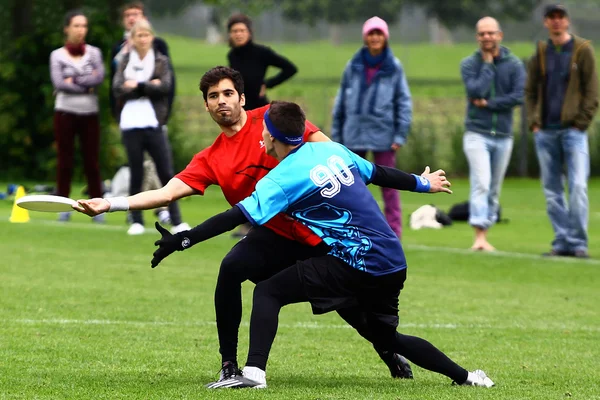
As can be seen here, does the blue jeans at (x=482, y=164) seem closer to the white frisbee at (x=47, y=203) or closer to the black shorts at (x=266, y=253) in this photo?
the black shorts at (x=266, y=253)

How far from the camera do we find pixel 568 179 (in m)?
12.8

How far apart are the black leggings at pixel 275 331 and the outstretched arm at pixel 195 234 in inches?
16.7

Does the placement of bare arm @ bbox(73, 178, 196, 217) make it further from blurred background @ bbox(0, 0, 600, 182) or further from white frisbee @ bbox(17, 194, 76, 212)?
blurred background @ bbox(0, 0, 600, 182)

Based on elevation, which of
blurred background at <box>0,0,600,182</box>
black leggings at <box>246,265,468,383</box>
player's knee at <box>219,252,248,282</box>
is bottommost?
blurred background at <box>0,0,600,182</box>

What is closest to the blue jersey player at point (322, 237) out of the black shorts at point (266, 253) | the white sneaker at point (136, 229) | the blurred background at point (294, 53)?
the black shorts at point (266, 253)

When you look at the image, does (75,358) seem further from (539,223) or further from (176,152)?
(176,152)

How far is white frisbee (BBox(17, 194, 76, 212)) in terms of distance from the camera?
6.40 meters

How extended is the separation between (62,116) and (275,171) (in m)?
8.89

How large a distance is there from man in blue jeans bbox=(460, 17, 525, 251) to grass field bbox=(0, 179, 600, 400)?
0.58 metres

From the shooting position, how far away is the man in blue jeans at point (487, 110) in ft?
42.7

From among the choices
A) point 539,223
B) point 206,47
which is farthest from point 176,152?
point 206,47

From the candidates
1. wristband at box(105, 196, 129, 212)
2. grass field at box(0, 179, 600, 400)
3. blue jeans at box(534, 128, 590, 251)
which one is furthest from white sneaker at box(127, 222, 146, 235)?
wristband at box(105, 196, 129, 212)

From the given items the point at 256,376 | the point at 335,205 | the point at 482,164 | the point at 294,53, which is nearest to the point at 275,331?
the point at 256,376

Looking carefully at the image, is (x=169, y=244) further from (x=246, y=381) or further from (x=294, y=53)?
(x=294, y=53)
